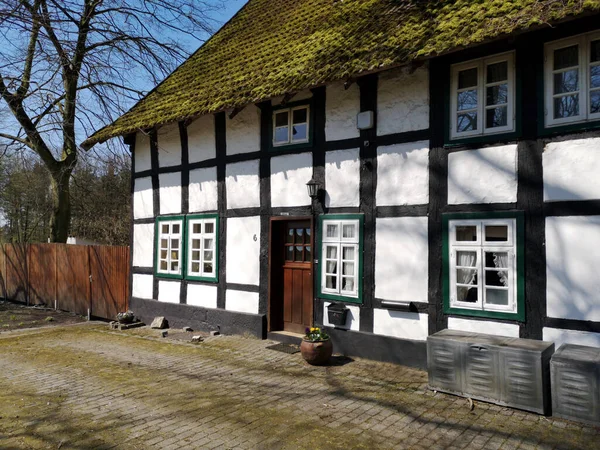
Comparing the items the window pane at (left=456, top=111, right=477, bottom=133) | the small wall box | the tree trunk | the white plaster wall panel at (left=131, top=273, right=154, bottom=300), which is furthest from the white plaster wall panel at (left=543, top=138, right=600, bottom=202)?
the tree trunk

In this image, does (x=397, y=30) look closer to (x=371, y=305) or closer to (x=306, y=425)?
(x=371, y=305)

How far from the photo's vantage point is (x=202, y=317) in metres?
9.79

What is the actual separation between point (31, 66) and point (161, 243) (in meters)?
4.59

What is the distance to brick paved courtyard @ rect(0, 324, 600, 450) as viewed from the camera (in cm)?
439

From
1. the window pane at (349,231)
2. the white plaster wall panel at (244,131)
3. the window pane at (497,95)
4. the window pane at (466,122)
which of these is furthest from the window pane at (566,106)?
the white plaster wall panel at (244,131)

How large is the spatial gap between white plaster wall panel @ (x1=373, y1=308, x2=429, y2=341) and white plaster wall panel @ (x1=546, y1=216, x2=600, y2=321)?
5.65 ft

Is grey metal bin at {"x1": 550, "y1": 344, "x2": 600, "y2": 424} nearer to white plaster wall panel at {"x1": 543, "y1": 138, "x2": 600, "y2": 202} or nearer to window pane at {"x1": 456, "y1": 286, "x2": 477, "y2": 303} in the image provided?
window pane at {"x1": 456, "y1": 286, "x2": 477, "y2": 303}

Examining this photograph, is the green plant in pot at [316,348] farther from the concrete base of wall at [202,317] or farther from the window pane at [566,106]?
the window pane at [566,106]

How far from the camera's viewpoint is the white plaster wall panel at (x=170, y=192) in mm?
10617

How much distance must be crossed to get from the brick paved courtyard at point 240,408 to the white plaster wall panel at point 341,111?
12.4 ft

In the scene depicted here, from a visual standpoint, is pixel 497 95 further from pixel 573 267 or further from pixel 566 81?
pixel 573 267

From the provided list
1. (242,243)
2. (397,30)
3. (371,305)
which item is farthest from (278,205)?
(397,30)

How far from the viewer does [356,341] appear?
7.33 meters

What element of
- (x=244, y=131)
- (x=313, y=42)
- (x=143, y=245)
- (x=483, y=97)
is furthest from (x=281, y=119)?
(x=143, y=245)
